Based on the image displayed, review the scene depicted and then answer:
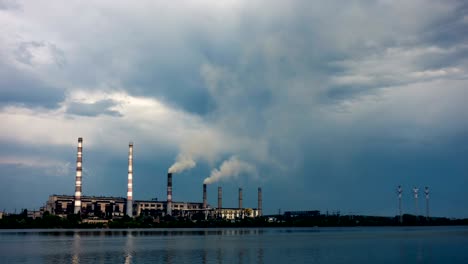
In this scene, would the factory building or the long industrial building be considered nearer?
the long industrial building

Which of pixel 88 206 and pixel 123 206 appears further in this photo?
pixel 123 206

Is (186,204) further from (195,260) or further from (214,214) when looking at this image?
(195,260)

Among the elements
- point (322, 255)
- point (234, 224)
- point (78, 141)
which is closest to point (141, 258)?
point (322, 255)

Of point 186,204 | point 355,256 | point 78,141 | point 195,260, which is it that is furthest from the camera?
point 186,204

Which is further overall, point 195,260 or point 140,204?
point 140,204

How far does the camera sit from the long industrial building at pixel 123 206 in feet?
474

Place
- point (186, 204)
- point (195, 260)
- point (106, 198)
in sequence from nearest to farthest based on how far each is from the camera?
point (195, 260), point (106, 198), point (186, 204)

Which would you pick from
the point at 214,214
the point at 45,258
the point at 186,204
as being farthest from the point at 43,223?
the point at 45,258

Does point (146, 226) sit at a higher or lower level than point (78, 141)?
lower

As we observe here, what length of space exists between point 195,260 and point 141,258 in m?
5.66

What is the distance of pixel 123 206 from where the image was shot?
174250mm

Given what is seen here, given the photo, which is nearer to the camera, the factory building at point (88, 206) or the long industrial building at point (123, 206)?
Result: the long industrial building at point (123, 206)

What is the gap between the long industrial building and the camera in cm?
14440

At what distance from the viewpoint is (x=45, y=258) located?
5300 centimetres
